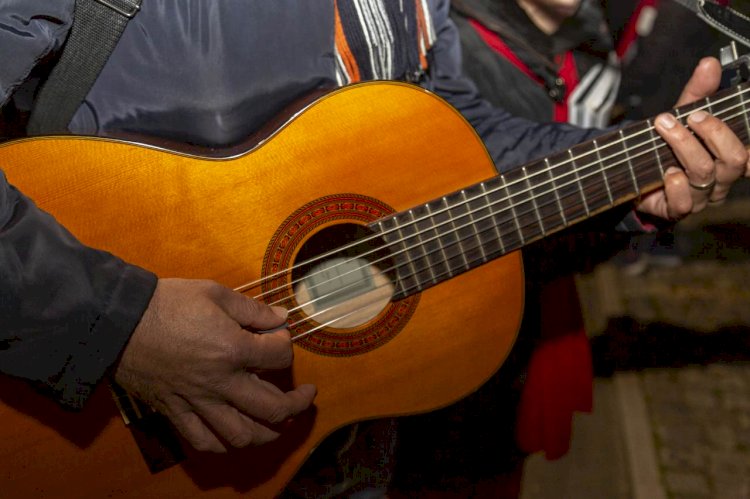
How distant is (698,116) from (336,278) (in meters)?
0.71

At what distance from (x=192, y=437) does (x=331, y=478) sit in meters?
0.44

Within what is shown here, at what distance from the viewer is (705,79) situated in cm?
122

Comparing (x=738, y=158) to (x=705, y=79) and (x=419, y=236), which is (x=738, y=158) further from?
(x=419, y=236)

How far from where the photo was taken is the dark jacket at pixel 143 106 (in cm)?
82

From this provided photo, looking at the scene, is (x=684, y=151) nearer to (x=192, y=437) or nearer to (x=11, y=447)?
(x=192, y=437)

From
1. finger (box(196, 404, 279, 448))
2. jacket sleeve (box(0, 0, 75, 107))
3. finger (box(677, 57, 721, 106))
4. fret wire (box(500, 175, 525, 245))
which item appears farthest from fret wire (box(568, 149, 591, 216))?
jacket sleeve (box(0, 0, 75, 107))

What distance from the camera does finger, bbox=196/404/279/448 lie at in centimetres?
95

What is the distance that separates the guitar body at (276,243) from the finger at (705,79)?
51 cm

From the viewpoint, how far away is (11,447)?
36.5 inches

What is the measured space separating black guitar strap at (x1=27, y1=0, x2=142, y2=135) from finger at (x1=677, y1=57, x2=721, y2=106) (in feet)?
3.45

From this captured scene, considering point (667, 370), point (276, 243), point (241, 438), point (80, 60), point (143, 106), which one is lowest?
point (667, 370)

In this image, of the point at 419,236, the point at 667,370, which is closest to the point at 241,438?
the point at 419,236

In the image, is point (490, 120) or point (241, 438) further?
point (490, 120)

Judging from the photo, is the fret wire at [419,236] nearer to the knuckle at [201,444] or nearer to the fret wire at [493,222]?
the fret wire at [493,222]
